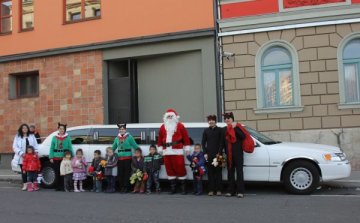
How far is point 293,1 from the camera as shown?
12477mm

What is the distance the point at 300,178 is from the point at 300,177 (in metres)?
0.02

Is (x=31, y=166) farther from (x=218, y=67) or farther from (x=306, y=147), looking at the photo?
(x=218, y=67)

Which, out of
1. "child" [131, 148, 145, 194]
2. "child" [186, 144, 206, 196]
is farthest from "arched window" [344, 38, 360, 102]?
"child" [131, 148, 145, 194]

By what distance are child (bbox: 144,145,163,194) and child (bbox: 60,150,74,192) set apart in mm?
1986

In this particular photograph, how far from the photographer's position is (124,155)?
8828 millimetres

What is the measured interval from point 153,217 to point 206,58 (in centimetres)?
810

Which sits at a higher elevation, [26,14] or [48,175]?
[26,14]

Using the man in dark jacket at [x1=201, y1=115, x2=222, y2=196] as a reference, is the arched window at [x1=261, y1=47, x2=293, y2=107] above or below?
above

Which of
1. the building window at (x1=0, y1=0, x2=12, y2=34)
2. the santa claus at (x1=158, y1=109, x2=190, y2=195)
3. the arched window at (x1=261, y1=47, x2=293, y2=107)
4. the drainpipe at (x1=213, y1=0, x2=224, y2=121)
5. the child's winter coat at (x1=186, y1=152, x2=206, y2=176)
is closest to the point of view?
the child's winter coat at (x1=186, y1=152, x2=206, y2=176)

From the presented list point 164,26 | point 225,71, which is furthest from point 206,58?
point 164,26

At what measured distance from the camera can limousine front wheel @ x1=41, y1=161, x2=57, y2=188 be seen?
9656 mm

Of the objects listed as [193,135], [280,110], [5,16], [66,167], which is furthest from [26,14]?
[280,110]

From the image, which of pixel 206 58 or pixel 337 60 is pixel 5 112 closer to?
pixel 206 58

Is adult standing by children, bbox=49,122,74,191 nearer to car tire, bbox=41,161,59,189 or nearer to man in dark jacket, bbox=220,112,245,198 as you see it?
car tire, bbox=41,161,59,189
